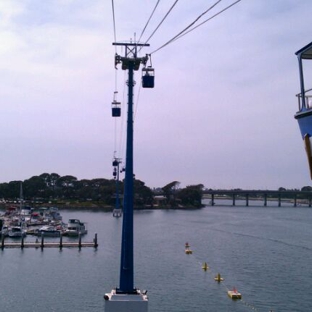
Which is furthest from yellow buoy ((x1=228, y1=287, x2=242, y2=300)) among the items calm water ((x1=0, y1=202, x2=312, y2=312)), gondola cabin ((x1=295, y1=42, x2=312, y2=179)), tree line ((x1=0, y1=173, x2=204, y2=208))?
tree line ((x1=0, y1=173, x2=204, y2=208))

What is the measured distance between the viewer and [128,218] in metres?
12.2

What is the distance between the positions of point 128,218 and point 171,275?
1263 centimetres

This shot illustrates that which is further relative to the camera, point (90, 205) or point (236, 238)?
point (90, 205)

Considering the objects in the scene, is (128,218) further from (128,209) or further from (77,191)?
(77,191)

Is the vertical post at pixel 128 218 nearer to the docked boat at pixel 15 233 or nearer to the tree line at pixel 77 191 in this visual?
the docked boat at pixel 15 233

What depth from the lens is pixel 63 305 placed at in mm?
18000

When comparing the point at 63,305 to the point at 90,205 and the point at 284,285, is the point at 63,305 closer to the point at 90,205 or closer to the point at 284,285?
the point at 284,285

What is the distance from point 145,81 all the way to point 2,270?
55.9 ft

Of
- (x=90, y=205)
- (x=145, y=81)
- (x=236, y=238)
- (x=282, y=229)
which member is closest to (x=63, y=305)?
(x=145, y=81)

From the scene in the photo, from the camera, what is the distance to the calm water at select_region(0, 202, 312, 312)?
18578 mm

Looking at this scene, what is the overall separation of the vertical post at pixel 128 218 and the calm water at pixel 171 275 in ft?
19.9

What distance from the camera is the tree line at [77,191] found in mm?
93750

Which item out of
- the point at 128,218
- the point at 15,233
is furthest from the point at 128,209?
the point at 15,233

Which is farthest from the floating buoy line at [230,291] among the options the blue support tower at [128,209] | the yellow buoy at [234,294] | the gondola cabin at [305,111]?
the gondola cabin at [305,111]
